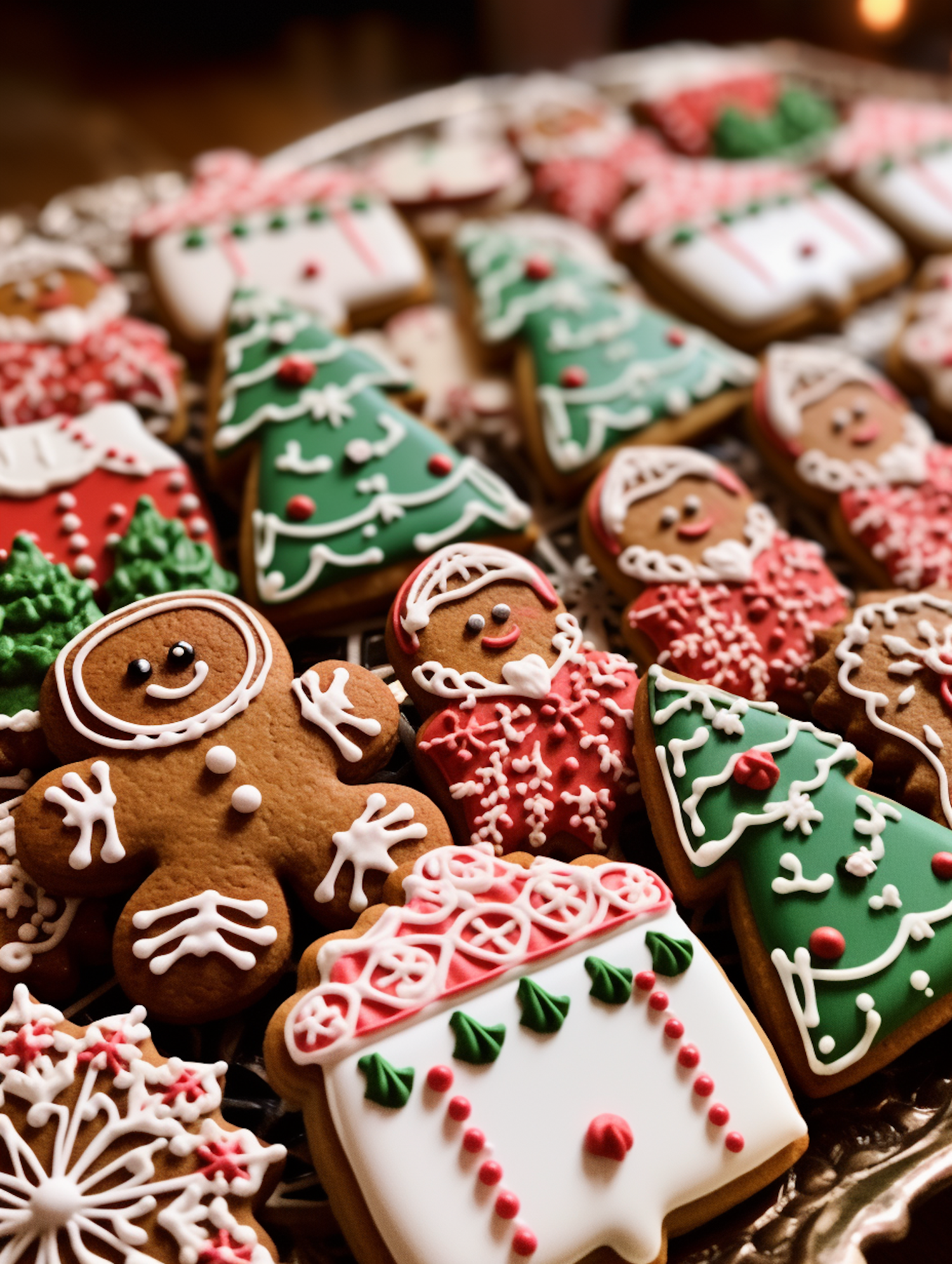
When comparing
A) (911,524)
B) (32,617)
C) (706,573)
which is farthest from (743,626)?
(32,617)

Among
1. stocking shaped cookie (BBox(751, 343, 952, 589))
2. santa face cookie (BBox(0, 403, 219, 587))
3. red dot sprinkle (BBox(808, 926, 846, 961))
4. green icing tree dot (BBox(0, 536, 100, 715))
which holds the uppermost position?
santa face cookie (BBox(0, 403, 219, 587))

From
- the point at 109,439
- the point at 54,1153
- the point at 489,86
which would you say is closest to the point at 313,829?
the point at 54,1153

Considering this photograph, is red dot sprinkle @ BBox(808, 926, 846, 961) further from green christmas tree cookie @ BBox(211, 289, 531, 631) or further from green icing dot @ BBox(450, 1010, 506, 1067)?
green christmas tree cookie @ BBox(211, 289, 531, 631)

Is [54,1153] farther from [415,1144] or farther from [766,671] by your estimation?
[766,671]

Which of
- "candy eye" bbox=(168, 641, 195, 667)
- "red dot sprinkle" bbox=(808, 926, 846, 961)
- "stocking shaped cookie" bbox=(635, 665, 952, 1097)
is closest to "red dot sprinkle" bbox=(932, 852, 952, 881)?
"stocking shaped cookie" bbox=(635, 665, 952, 1097)

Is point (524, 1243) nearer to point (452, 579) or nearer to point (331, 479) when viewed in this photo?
point (452, 579)

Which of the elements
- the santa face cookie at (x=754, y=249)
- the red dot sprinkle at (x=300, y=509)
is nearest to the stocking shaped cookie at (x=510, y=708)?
the red dot sprinkle at (x=300, y=509)

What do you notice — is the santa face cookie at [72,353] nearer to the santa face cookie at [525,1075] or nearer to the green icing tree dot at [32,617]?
the green icing tree dot at [32,617]
